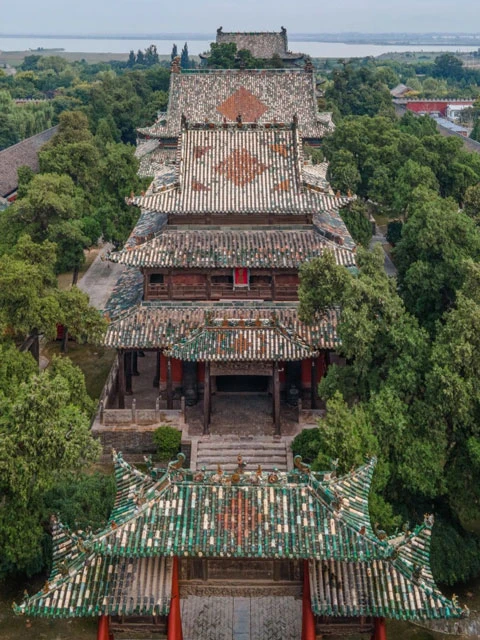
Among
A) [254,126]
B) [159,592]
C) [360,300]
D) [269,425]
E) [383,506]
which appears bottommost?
[269,425]

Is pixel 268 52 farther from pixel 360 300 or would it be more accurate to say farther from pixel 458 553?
pixel 458 553

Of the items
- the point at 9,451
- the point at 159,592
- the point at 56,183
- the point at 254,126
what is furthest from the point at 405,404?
the point at 56,183

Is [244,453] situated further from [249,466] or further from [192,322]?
[192,322]

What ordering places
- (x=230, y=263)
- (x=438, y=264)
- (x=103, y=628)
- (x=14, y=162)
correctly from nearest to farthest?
(x=103, y=628) < (x=230, y=263) < (x=438, y=264) < (x=14, y=162)

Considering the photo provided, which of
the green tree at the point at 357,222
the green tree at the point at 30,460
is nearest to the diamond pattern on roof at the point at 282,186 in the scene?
the green tree at the point at 30,460

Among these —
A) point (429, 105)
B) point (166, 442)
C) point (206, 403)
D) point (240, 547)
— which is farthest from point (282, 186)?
point (429, 105)

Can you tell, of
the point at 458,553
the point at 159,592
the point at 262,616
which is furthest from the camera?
the point at 458,553

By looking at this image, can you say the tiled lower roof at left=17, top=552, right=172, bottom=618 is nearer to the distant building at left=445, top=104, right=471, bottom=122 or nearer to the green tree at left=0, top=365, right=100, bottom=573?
the green tree at left=0, top=365, right=100, bottom=573
